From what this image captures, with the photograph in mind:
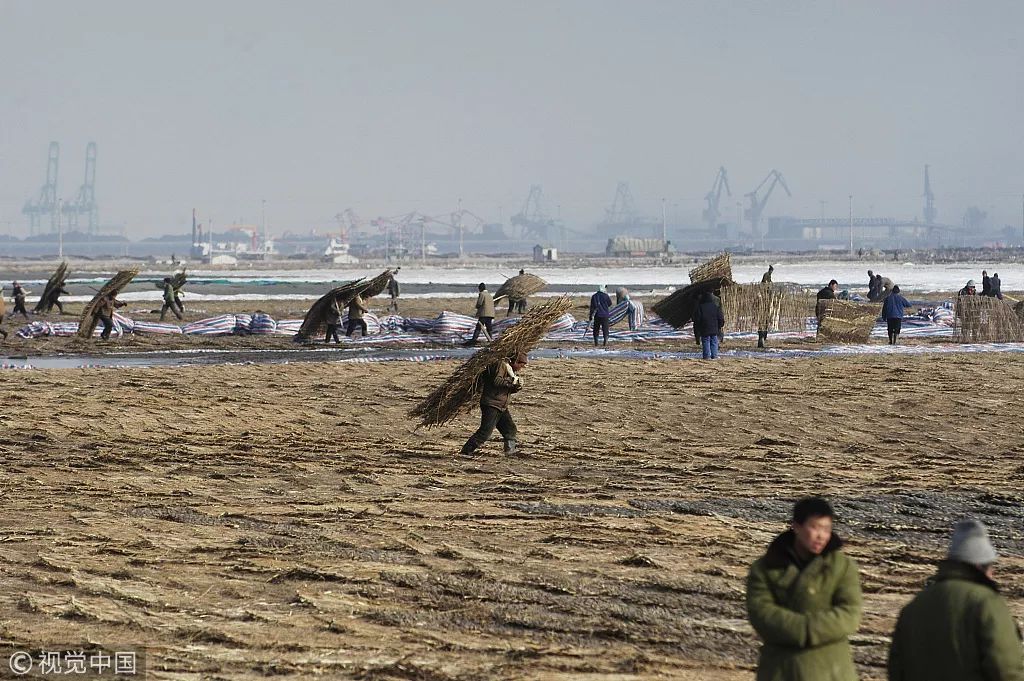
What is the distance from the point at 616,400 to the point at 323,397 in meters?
3.73

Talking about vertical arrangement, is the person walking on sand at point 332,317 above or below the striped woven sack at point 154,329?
above

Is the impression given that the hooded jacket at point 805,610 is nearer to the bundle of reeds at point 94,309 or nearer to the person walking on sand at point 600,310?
the person walking on sand at point 600,310

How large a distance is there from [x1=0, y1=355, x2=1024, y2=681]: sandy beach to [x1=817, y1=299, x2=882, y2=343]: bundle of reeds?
24.4ft

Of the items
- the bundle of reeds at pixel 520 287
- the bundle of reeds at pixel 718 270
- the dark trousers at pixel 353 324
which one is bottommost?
the dark trousers at pixel 353 324

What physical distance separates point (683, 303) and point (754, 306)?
1.35 m

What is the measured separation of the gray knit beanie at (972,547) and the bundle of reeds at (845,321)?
23.0 meters

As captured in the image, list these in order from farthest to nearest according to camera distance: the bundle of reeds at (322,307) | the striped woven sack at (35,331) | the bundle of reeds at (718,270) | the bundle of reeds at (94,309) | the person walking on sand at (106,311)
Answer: the striped woven sack at (35,331) → the bundle of reeds at (94,309) → the person walking on sand at (106,311) → the bundle of reeds at (322,307) → the bundle of reeds at (718,270)

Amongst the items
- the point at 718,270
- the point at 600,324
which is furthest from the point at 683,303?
the point at 600,324

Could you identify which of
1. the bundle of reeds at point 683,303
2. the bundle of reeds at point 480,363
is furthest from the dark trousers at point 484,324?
the bundle of reeds at point 480,363

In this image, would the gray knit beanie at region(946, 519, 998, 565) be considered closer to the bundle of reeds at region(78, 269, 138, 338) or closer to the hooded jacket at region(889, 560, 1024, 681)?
the hooded jacket at region(889, 560, 1024, 681)

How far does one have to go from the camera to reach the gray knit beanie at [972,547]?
428 centimetres

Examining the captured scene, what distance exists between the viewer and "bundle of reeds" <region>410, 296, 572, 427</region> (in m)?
13.6

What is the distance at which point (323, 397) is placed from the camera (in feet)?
60.5

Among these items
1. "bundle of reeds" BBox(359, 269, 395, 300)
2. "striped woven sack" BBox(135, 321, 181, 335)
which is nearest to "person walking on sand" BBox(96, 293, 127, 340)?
"striped woven sack" BBox(135, 321, 181, 335)
